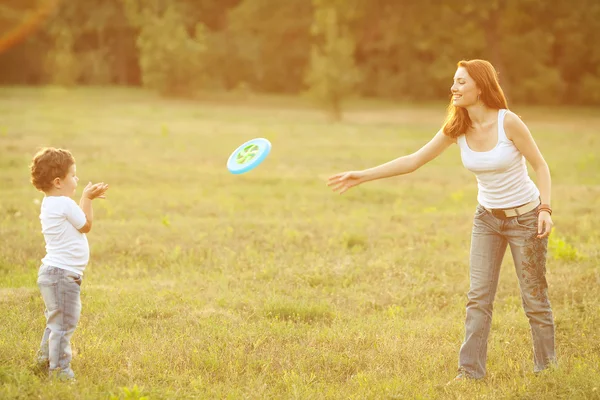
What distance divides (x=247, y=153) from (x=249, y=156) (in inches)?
4.1

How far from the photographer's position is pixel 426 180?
16.8m

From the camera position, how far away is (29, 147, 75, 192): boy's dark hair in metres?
5.32

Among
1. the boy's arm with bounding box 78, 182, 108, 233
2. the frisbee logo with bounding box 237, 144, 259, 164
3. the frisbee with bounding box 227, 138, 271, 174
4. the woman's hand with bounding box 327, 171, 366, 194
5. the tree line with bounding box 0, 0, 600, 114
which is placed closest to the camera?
the boy's arm with bounding box 78, 182, 108, 233

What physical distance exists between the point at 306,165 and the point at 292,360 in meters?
12.9

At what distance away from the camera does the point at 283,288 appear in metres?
8.19

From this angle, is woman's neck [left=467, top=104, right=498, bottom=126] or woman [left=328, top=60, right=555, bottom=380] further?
woman's neck [left=467, top=104, right=498, bottom=126]

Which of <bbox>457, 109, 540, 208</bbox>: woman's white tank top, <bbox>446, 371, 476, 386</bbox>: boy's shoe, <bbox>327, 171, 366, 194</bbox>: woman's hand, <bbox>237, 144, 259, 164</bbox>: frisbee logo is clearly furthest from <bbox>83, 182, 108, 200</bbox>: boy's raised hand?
<bbox>446, 371, 476, 386</bbox>: boy's shoe

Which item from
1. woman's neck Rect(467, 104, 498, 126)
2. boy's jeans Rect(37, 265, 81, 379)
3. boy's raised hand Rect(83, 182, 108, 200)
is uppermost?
woman's neck Rect(467, 104, 498, 126)

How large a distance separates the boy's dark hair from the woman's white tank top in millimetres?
2931

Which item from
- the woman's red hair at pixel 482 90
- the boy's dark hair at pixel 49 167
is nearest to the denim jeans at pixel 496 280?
the woman's red hair at pixel 482 90

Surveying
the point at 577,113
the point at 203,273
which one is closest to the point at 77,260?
the point at 203,273

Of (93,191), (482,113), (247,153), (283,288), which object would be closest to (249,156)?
(247,153)

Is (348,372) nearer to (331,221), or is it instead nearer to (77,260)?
(77,260)

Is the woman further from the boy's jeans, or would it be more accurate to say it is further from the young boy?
the boy's jeans
